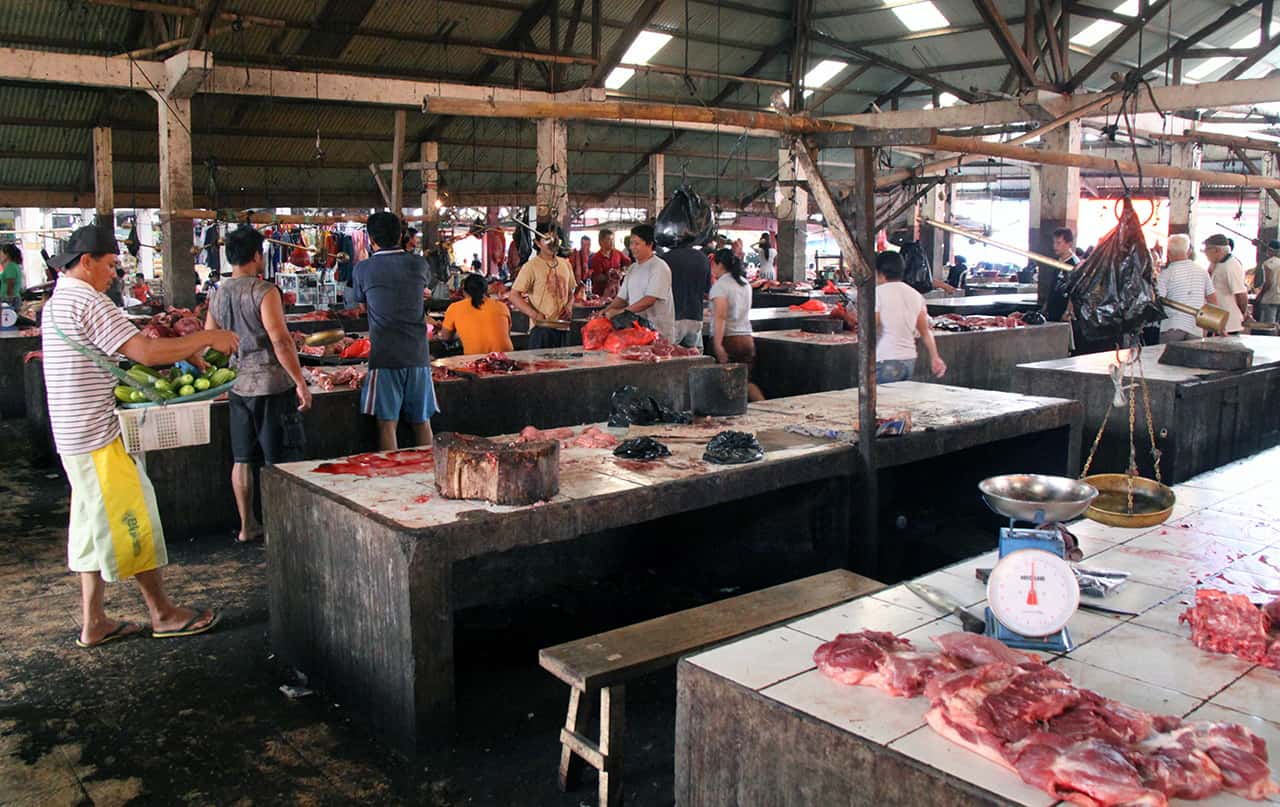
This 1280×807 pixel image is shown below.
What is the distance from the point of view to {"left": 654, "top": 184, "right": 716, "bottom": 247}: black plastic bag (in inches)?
307

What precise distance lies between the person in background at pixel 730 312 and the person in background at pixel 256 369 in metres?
3.78

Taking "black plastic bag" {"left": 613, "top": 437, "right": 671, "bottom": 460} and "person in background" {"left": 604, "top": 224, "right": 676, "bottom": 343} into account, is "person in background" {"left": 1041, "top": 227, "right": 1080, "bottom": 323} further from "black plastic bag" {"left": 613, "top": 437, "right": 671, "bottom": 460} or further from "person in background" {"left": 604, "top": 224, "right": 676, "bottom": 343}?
"black plastic bag" {"left": 613, "top": 437, "right": 671, "bottom": 460}

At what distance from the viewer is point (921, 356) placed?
31.0 ft

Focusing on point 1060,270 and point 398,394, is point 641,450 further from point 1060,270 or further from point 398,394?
point 1060,270

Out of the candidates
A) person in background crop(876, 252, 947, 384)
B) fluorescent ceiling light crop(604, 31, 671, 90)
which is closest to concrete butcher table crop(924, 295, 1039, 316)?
fluorescent ceiling light crop(604, 31, 671, 90)

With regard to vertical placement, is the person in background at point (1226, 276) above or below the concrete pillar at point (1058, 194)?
below

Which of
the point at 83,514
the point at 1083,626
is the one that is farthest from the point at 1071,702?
the point at 83,514

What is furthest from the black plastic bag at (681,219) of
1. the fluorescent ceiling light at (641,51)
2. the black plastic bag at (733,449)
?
the fluorescent ceiling light at (641,51)

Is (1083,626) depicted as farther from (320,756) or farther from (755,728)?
(320,756)

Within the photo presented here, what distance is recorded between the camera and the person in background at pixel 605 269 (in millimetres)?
17219

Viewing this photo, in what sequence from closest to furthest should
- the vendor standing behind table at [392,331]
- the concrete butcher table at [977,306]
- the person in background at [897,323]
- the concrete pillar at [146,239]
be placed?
the vendor standing behind table at [392,331] < the person in background at [897,323] < the concrete butcher table at [977,306] < the concrete pillar at [146,239]

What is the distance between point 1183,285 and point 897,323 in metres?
3.60

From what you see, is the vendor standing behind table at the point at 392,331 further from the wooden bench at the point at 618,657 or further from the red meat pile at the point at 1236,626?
the red meat pile at the point at 1236,626

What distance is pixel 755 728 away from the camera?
252 cm
